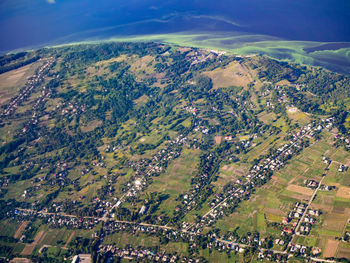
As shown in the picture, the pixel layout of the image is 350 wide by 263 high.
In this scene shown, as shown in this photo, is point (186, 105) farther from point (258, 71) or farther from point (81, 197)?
point (81, 197)

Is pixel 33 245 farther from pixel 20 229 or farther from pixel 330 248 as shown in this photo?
pixel 330 248

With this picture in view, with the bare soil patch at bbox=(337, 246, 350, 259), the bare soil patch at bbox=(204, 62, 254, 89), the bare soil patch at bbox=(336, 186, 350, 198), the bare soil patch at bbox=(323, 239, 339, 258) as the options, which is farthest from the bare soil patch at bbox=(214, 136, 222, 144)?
the bare soil patch at bbox=(337, 246, 350, 259)

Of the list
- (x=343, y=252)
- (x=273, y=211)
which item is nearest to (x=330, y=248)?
(x=343, y=252)

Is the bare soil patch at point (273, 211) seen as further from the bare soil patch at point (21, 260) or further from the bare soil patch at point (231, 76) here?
the bare soil patch at point (231, 76)

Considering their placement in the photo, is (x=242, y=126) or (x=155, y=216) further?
(x=242, y=126)

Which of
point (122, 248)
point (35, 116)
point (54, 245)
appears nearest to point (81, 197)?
point (54, 245)

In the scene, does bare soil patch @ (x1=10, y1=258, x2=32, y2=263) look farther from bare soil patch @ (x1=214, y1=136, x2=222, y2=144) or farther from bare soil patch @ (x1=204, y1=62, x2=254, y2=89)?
bare soil patch @ (x1=204, y1=62, x2=254, y2=89)
